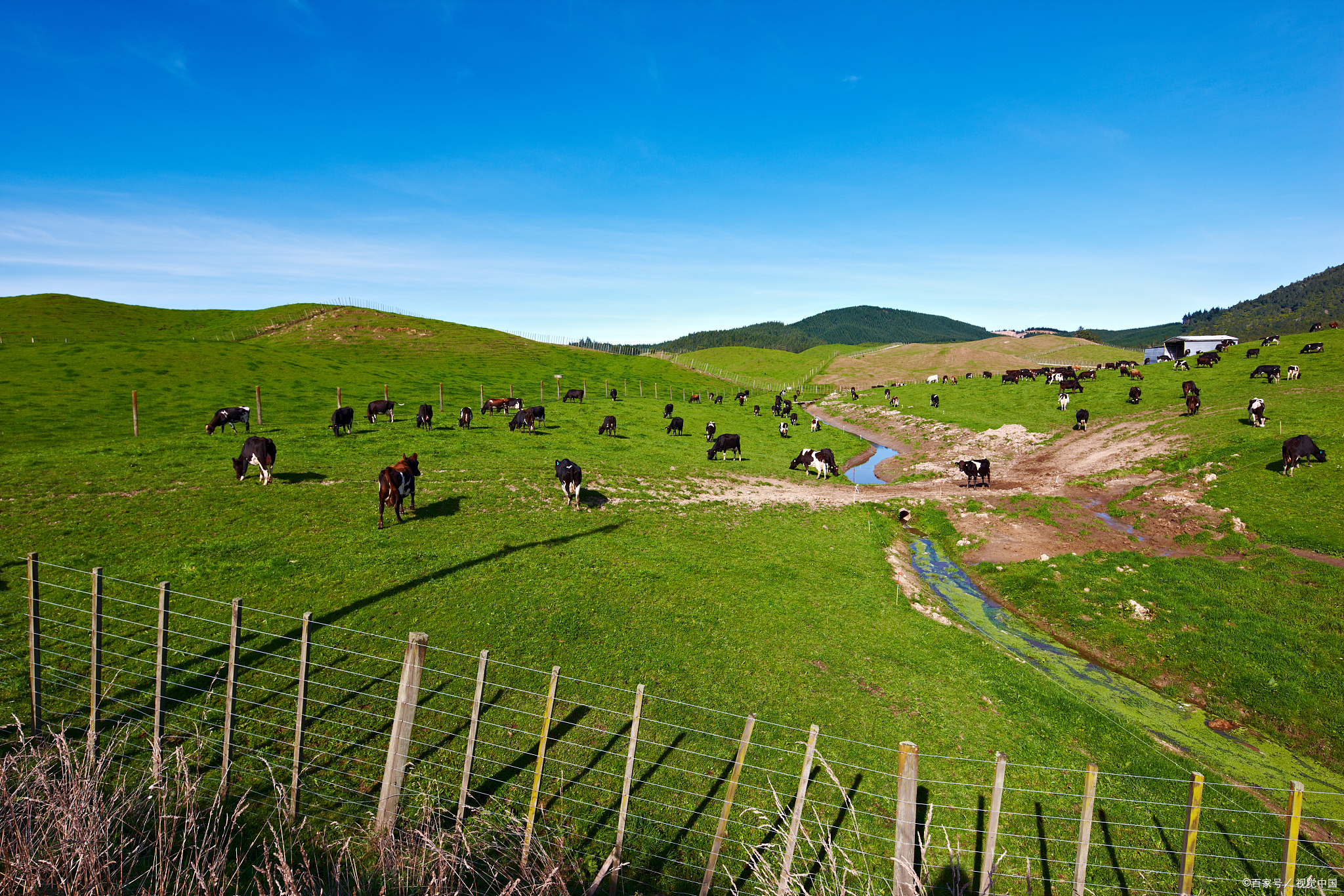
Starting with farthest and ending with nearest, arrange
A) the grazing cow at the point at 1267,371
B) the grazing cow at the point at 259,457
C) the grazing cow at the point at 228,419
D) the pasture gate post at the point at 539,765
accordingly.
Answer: the grazing cow at the point at 1267,371, the grazing cow at the point at 228,419, the grazing cow at the point at 259,457, the pasture gate post at the point at 539,765

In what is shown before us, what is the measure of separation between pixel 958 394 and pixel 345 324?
318 ft

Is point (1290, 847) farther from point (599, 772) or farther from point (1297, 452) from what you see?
point (1297, 452)

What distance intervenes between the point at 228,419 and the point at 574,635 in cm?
2730

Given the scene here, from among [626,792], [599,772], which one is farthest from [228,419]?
[626,792]

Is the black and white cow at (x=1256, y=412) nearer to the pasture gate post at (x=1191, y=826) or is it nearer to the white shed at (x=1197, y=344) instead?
the pasture gate post at (x=1191, y=826)

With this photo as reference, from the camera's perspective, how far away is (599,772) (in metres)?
8.19

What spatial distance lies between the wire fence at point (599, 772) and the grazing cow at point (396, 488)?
266 inches

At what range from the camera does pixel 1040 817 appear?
27.4 ft

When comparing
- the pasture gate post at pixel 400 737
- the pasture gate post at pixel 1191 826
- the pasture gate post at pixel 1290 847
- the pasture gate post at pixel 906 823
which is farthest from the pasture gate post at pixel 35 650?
the pasture gate post at pixel 1290 847

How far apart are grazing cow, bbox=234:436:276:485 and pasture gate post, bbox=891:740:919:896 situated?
22434mm

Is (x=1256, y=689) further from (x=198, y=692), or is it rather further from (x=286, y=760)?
(x=198, y=692)

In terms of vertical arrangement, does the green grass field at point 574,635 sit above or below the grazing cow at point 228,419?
below

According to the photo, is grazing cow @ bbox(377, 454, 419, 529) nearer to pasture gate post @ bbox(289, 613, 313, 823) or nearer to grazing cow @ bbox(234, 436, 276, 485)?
grazing cow @ bbox(234, 436, 276, 485)

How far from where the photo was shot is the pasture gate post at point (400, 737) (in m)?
6.00
